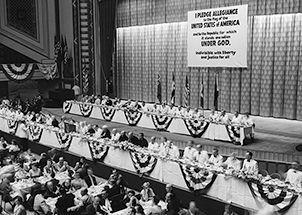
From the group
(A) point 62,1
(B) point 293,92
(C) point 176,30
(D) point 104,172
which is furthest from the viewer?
(A) point 62,1

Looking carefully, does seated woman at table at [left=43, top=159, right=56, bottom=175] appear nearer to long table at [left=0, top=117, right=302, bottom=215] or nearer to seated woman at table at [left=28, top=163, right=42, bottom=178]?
seated woman at table at [left=28, top=163, right=42, bottom=178]

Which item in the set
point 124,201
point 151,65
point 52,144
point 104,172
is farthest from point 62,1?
point 124,201

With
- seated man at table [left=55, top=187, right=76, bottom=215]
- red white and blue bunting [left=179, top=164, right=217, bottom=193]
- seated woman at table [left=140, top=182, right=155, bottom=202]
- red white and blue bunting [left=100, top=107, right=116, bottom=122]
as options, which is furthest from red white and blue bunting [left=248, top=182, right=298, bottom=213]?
red white and blue bunting [left=100, top=107, right=116, bottom=122]

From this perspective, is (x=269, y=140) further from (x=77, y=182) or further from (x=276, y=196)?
(x=77, y=182)

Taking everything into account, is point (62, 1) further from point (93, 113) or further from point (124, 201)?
point (124, 201)

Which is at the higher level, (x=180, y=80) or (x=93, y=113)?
(x=180, y=80)

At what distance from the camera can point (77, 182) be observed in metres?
8.91

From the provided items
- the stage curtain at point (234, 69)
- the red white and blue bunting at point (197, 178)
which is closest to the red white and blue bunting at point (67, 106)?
the stage curtain at point (234, 69)

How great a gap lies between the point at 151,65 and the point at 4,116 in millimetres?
8470

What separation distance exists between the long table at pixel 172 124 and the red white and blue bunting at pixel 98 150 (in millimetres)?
3768

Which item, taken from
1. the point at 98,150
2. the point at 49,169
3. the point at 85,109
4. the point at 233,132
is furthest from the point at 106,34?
the point at 49,169

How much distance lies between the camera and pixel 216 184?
8195mm

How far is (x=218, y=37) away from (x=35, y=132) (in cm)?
868

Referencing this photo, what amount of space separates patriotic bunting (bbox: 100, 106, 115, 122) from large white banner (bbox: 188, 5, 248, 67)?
4.62 meters
